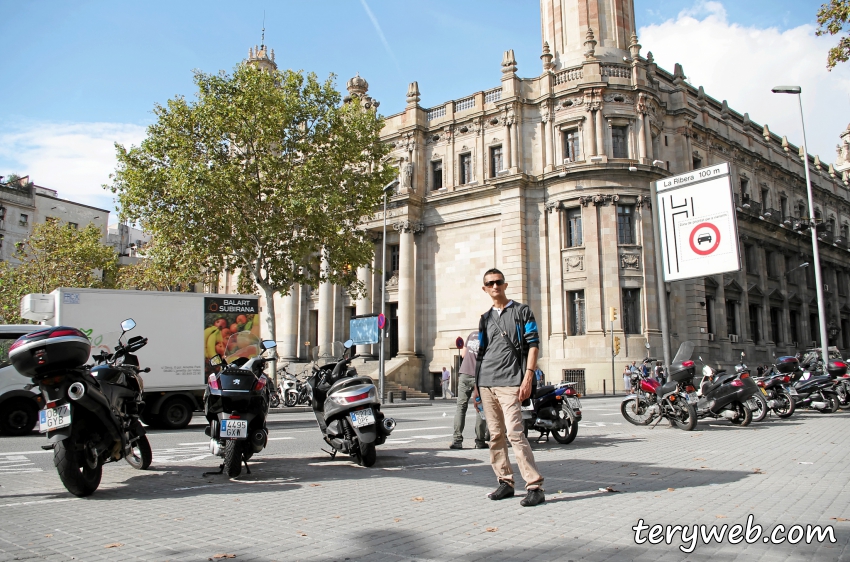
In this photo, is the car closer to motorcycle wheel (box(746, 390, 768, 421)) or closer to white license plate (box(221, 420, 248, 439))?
white license plate (box(221, 420, 248, 439))

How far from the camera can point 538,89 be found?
113 feet

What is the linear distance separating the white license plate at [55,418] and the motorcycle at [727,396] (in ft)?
35.2

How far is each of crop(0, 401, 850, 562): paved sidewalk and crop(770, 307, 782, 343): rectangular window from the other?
3738cm

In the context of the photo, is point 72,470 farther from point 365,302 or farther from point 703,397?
point 365,302

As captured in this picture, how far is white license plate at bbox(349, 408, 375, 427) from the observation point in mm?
7766

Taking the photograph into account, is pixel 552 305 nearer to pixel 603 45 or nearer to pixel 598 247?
pixel 598 247

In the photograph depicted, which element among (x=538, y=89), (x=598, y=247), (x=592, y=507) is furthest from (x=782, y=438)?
(x=538, y=89)

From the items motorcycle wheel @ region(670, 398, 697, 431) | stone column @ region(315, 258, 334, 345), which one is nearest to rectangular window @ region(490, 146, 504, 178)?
stone column @ region(315, 258, 334, 345)

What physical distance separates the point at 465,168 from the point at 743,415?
2586 cm

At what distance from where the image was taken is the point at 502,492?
5.70m

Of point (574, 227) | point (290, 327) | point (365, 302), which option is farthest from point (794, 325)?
point (290, 327)

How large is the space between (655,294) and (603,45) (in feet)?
46.5

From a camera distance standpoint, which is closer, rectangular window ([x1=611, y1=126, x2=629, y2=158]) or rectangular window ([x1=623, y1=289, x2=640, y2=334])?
rectangular window ([x1=623, y1=289, x2=640, y2=334])

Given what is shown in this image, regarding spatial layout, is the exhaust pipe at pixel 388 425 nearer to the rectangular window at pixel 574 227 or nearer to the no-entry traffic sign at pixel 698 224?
the no-entry traffic sign at pixel 698 224
